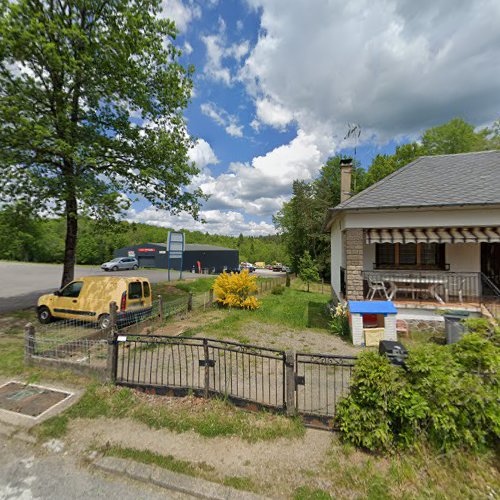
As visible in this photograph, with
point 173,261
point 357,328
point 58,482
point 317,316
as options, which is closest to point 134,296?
point 58,482

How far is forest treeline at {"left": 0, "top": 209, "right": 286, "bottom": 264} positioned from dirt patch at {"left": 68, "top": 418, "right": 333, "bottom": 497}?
961 cm

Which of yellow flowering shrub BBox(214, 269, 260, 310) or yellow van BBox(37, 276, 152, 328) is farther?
yellow flowering shrub BBox(214, 269, 260, 310)

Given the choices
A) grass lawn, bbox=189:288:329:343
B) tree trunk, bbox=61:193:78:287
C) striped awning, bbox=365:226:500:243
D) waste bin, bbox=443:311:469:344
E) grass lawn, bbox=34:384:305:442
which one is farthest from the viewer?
tree trunk, bbox=61:193:78:287

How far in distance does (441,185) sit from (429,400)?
363 inches

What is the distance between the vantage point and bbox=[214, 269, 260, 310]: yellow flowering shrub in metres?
12.4

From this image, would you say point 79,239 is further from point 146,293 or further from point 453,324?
point 453,324

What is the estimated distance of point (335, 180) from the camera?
3875cm

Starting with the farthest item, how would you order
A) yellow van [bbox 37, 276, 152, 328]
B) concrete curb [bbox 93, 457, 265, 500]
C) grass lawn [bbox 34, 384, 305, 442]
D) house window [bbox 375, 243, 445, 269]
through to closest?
house window [bbox 375, 243, 445, 269] → yellow van [bbox 37, 276, 152, 328] → grass lawn [bbox 34, 384, 305, 442] → concrete curb [bbox 93, 457, 265, 500]

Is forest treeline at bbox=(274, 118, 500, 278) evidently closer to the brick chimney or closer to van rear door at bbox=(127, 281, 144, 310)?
the brick chimney

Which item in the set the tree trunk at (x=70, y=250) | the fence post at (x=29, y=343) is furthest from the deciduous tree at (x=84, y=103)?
the fence post at (x=29, y=343)

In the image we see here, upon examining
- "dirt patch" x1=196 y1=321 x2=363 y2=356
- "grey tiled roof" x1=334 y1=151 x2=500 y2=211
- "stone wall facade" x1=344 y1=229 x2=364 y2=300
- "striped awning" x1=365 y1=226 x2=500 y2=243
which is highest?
"grey tiled roof" x1=334 y1=151 x2=500 y2=211

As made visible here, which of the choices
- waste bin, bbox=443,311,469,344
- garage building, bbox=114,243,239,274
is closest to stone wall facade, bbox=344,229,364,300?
waste bin, bbox=443,311,469,344

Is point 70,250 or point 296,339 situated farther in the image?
point 70,250

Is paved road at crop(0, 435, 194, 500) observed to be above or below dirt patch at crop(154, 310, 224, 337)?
below
